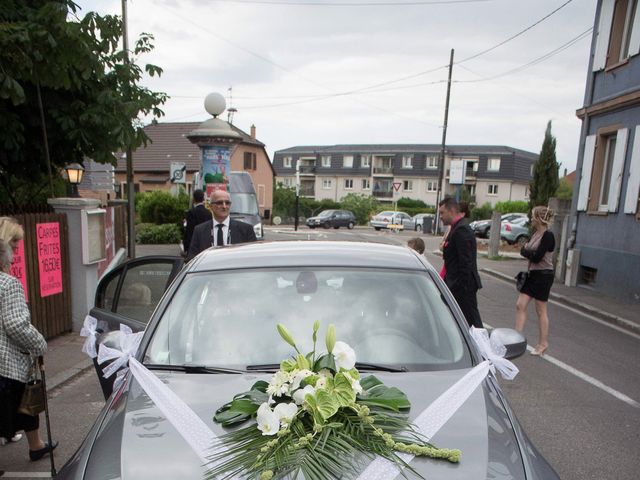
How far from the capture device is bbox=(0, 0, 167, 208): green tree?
17.3ft

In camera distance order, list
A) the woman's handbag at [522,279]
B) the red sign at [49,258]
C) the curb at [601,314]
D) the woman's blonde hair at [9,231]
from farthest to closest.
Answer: the curb at [601,314] → the woman's handbag at [522,279] → the red sign at [49,258] → the woman's blonde hair at [9,231]

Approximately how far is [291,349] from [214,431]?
69 centimetres

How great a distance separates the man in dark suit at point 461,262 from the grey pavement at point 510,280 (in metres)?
4.34

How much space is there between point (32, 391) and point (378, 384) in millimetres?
2558

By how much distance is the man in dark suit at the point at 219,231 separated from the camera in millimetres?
5766

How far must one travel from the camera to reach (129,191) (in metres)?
11.1

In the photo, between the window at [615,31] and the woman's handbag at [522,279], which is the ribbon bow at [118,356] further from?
the window at [615,31]

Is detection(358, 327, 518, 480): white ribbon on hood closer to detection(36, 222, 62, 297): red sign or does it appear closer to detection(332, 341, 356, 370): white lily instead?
detection(332, 341, 356, 370): white lily

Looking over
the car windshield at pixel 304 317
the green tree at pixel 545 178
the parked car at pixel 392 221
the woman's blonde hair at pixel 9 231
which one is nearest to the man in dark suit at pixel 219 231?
the woman's blonde hair at pixel 9 231

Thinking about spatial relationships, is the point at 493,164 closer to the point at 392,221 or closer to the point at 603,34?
the point at 392,221

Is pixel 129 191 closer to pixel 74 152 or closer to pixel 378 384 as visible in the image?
pixel 74 152

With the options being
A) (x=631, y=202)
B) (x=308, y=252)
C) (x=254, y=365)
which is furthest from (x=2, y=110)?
(x=631, y=202)

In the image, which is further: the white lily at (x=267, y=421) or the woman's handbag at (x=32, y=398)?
the woman's handbag at (x=32, y=398)

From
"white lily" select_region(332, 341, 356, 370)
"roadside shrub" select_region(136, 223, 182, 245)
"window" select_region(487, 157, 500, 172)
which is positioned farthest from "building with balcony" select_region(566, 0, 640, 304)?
"window" select_region(487, 157, 500, 172)
